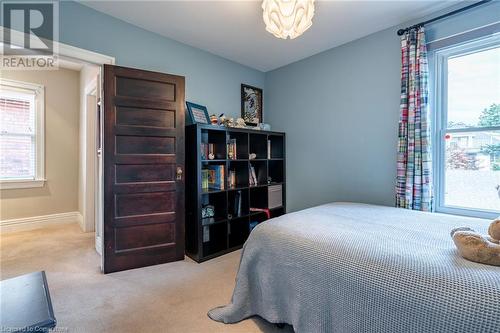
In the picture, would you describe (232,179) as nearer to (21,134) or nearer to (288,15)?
(288,15)

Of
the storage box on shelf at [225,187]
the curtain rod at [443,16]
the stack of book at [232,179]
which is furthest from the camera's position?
the stack of book at [232,179]

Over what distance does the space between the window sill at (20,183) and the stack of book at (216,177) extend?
2.97 m

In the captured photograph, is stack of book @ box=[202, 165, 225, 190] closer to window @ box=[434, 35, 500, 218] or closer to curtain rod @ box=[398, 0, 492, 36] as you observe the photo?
window @ box=[434, 35, 500, 218]

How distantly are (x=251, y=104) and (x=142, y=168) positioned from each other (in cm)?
199

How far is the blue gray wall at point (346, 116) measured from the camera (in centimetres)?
253

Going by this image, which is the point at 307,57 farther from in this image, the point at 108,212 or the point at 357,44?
the point at 108,212

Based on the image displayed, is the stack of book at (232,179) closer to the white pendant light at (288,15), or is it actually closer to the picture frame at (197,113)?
the picture frame at (197,113)

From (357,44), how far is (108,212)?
3267 mm

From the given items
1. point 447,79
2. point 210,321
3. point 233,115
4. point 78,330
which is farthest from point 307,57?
point 78,330

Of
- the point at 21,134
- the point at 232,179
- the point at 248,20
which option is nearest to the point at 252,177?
the point at 232,179

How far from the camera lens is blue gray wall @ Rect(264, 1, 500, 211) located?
2.53 meters

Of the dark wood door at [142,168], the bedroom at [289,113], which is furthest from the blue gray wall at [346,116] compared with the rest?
the dark wood door at [142,168]

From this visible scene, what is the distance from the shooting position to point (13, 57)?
342 cm

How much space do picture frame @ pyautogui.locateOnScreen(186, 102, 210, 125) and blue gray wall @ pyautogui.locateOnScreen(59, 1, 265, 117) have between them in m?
0.14
